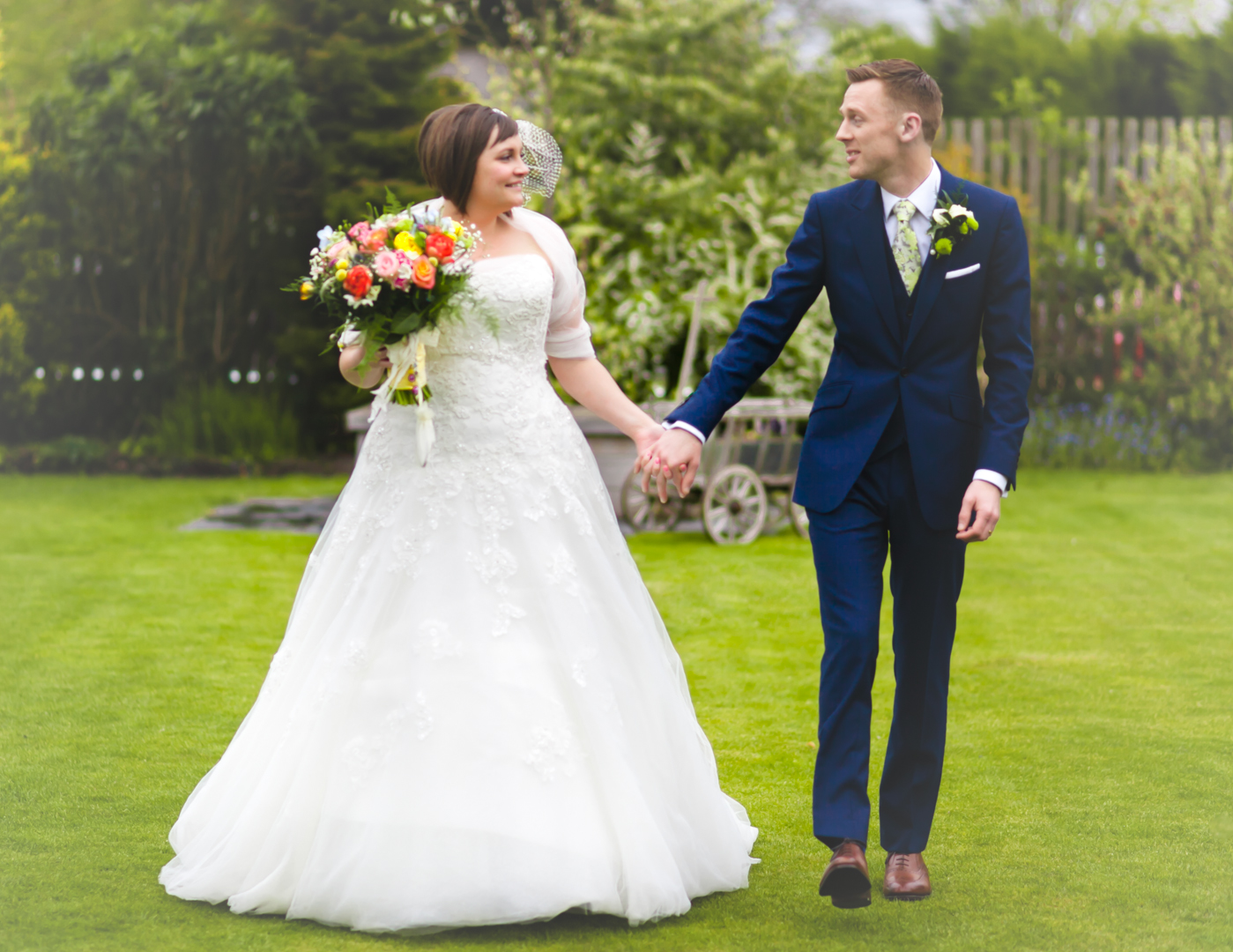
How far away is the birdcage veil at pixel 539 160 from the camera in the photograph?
12.3 ft

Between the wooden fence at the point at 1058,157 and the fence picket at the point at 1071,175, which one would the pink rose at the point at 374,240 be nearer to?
the wooden fence at the point at 1058,157

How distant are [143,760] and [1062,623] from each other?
4099mm

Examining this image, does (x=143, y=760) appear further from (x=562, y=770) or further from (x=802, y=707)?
(x=802, y=707)

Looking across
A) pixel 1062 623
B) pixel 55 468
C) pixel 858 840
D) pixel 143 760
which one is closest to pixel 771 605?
pixel 1062 623

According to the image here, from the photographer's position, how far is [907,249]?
10.5 feet

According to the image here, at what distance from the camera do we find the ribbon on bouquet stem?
3.23 meters

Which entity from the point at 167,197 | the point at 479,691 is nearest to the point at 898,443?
the point at 479,691

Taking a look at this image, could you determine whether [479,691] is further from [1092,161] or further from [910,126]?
[1092,161]

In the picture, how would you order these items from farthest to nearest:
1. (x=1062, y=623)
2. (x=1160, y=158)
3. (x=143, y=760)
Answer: (x=1160, y=158) → (x=1062, y=623) → (x=143, y=760)

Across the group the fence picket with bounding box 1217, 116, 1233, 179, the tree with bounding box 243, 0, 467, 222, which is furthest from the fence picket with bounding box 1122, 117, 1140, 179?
the tree with bounding box 243, 0, 467, 222

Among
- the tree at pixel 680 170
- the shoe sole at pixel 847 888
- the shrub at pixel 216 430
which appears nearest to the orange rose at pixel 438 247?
the shoe sole at pixel 847 888

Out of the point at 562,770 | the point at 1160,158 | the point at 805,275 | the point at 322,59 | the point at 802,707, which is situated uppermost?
the point at 322,59

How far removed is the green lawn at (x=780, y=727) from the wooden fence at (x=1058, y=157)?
15.0ft

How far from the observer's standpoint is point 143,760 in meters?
4.41
